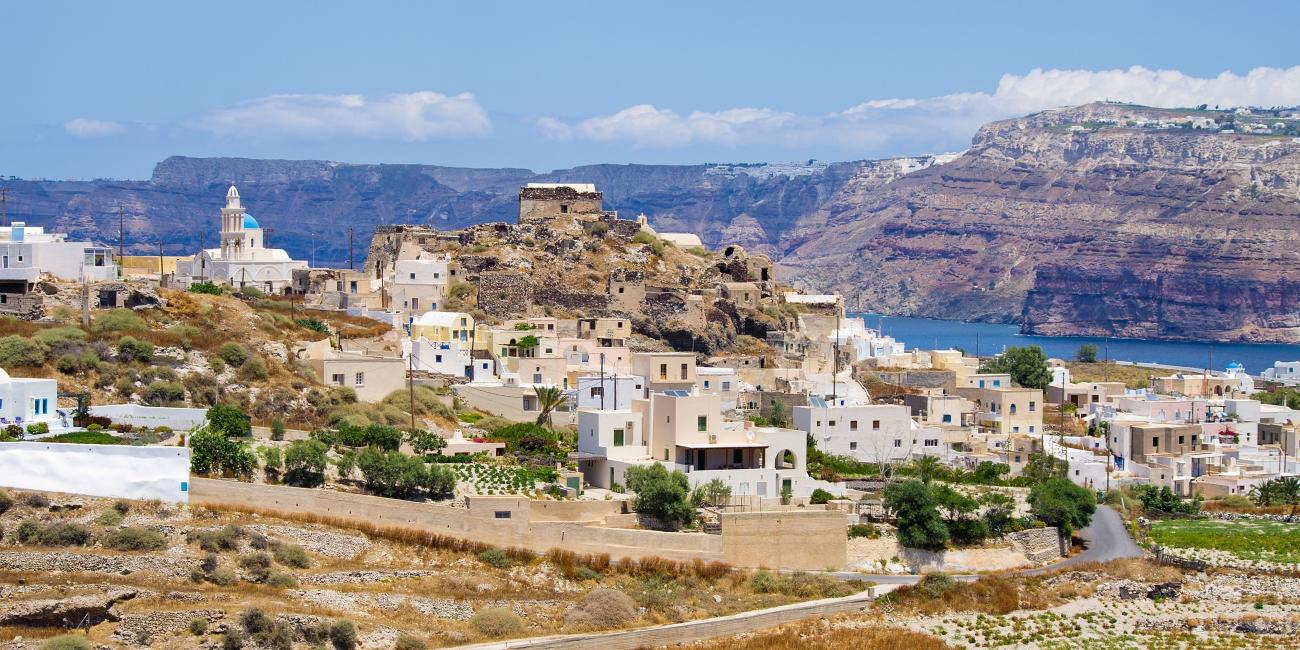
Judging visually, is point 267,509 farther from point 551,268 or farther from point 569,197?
point 569,197

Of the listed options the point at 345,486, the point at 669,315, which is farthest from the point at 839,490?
the point at 669,315

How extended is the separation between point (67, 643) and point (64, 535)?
5.08 metres

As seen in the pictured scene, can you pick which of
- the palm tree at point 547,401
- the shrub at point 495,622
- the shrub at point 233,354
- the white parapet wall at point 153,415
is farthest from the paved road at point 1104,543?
the shrub at point 233,354

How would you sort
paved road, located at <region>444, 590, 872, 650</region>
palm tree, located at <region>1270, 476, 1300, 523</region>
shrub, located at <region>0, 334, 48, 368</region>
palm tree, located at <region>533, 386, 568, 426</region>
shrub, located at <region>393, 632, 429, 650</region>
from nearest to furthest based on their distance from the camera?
shrub, located at <region>393, 632, 429, 650</region>
paved road, located at <region>444, 590, 872, 650</region>
shrub, located at <region>0, 334, 48, 368</region>
palm tree, located at <region>533, 386, 568, 426</region>
palm tree, located at <region>1270, 476, 1300, 523</region>

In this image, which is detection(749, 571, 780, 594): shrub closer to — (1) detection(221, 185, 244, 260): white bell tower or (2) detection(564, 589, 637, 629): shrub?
(2) detection(564, 589, 637, 629): shrub

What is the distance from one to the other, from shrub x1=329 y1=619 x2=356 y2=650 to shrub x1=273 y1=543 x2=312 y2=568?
3.33 metres

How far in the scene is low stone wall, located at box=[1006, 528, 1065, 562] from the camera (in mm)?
43438

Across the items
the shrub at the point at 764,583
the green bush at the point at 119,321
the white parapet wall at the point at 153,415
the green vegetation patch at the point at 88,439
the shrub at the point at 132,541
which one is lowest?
the shrub at the point at 764,583

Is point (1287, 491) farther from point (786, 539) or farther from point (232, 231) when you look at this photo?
point (232, 231)

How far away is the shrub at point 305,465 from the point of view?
3922 cm

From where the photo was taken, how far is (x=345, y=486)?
39.8 metres

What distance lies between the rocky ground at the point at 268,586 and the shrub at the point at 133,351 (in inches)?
451

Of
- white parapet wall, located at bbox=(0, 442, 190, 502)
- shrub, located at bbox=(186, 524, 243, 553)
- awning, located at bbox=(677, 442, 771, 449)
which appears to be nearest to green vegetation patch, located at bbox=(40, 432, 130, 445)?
white parapet wall, located at bbox=(0, 442, 190, 502)

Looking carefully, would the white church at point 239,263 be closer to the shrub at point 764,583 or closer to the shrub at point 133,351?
the shrub at point 133,351
